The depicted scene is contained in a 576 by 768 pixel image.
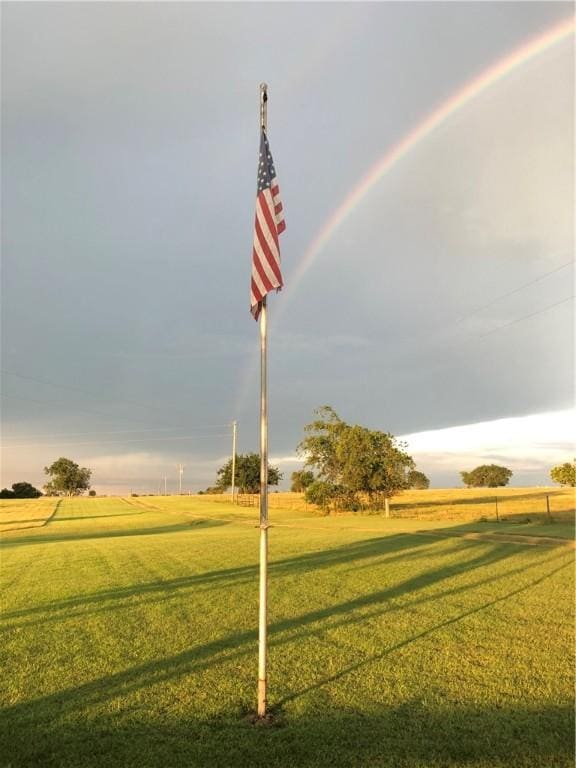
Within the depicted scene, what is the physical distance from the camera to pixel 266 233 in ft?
23.3

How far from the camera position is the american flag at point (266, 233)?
6.98m

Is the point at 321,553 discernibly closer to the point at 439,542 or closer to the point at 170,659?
the point at 439,542

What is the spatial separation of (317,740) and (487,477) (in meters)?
191

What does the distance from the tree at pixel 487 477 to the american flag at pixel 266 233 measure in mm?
187292

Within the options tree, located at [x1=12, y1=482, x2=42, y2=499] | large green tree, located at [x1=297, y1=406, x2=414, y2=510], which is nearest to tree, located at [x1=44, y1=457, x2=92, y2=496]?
tree, located at [x1=12, y1=482, x2=42, y2=499]

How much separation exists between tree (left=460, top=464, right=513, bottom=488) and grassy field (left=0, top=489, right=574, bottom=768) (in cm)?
17936

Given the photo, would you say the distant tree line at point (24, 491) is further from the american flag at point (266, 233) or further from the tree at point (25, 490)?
the american flag at point (266, 233)

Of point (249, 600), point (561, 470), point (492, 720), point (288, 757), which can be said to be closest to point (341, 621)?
point (249, 600)

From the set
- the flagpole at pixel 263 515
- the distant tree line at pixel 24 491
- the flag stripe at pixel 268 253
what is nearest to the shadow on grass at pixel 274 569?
the flagpole at pixel 263 515

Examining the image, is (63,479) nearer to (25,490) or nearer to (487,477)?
(25,490)

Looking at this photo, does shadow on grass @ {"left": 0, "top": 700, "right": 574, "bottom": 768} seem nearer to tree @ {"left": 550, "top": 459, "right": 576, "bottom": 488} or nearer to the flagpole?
the flagpole

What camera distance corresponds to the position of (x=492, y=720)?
5508mm

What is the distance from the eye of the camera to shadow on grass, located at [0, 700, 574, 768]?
4.73m

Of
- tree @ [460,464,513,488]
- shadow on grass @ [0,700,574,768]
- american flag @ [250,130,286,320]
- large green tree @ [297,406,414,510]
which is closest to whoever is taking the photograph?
shadow on grass @ [0,700,574,768]
